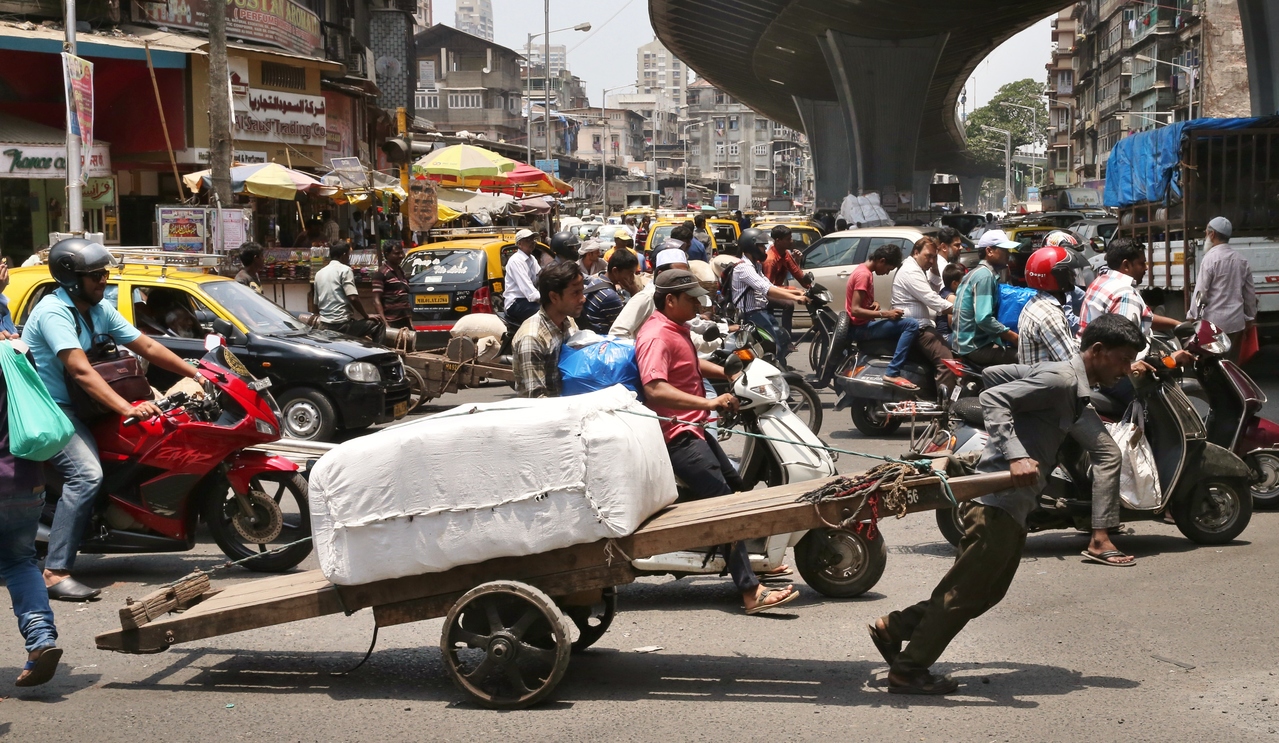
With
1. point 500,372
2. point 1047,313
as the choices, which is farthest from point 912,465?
point 500,372

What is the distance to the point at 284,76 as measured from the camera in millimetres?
25297

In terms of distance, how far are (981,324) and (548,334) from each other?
4569 mm

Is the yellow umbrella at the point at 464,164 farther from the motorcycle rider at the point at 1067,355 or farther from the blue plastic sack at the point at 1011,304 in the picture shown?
the motorcycle rider at the point at 1067,355

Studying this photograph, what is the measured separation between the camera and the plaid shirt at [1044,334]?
293 inches

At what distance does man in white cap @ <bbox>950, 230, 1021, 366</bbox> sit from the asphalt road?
3.28 meters

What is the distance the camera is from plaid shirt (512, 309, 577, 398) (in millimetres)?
6383

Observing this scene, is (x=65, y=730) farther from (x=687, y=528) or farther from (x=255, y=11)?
(x=255, y=11)

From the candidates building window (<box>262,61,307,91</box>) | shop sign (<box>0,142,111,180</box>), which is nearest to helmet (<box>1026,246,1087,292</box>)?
shop sign (<box>0,142,111,180</box>)

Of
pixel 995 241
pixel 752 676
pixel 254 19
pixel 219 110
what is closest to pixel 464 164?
pixel 254 19

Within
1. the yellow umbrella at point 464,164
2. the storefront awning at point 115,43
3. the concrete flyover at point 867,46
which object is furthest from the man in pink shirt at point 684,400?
the concrete flyover at point 867,46

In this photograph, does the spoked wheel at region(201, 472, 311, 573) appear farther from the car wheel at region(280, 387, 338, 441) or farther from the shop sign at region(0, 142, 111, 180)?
the shop sign at region(0, 142, 111, 180)

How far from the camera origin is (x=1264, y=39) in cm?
2536

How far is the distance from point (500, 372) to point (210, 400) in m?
6.45

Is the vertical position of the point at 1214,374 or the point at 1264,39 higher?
the point at 1264,39
